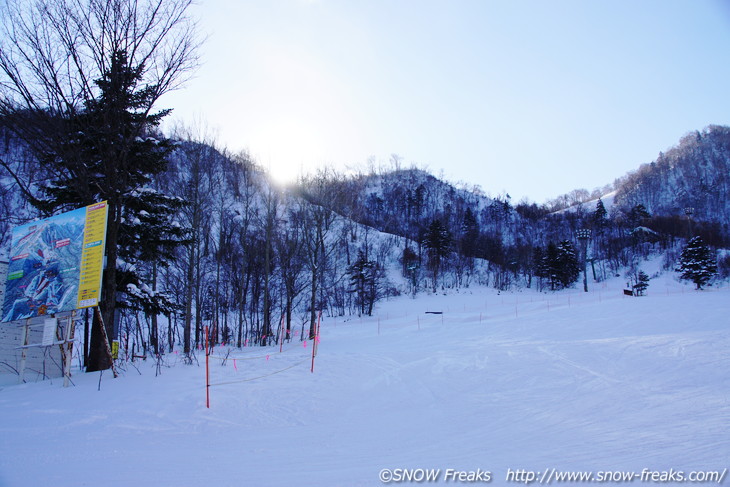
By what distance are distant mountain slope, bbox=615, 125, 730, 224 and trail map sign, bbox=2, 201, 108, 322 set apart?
121 m

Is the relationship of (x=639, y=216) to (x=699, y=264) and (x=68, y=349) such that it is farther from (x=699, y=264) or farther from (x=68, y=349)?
(x=68, y=349)

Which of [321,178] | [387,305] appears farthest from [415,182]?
[321,178]

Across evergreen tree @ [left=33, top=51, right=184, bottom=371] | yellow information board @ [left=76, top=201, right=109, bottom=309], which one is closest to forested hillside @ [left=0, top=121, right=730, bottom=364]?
evergreen tree @ [left=33, top=51, right=184, bottom=371]

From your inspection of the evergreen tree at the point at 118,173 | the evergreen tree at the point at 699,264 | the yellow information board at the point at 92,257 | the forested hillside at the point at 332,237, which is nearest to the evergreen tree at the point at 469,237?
the forested hillside at the point at 332,237

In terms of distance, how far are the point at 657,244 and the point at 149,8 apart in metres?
79.3

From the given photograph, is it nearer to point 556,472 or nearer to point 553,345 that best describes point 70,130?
point 556,472

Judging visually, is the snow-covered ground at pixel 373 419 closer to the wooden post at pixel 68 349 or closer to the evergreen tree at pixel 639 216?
the wooden post at pixel 68 349

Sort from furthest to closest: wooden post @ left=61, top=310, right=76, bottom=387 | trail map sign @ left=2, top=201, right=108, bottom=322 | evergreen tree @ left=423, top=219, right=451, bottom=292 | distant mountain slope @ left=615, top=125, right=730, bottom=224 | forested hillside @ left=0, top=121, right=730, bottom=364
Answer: distant mountain slope @ left=615, top=125, right=730, bottom=224 < evergreen tree @ left=423, top=219, right=451, bottom=292 < forested hillside @ left=0, top=121, right=730, bottom=364 < trail map sign @ left=2, top=201, right=108, bottom=322 < wooden post @ left=61, top=310, right=76, bottom=387

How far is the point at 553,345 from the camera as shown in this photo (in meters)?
13.7

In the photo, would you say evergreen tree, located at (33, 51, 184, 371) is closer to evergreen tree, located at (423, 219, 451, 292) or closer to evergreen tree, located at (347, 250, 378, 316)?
evergreen tree, located at (347, 250, 378, 316)

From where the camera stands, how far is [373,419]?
6.73 meters

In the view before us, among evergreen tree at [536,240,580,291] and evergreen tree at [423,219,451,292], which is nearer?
evergreen tree at [536,240,580,291]

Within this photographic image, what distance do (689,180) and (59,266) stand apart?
5799 inches

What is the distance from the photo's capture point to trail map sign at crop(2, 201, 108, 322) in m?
8.27
